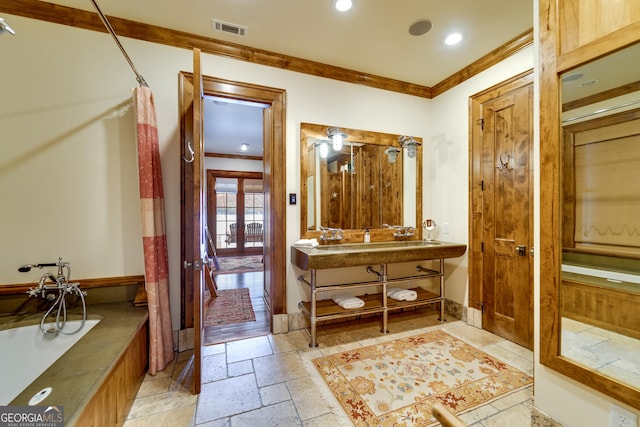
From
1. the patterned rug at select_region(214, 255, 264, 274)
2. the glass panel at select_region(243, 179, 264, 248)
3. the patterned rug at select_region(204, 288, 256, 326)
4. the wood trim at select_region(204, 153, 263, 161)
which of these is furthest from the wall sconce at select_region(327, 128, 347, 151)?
the glass panel at select_region(243, 179, 264, 248)

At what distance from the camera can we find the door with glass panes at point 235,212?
664 centimetres

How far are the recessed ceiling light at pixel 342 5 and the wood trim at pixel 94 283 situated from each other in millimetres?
2820

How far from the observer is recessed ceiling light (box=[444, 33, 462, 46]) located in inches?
92.3

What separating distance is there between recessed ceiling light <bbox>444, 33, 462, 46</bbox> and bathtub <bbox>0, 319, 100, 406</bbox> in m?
3.88

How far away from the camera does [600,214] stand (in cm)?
155

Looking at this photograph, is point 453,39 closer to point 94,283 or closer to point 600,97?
point 600,97

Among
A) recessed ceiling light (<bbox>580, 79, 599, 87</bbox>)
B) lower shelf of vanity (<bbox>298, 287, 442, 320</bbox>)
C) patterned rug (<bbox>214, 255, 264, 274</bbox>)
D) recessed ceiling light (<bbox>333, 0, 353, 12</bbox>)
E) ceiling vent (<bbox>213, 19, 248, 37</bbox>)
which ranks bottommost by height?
patterned rug (<bbox>214, 255, 264, 274</bbox>)

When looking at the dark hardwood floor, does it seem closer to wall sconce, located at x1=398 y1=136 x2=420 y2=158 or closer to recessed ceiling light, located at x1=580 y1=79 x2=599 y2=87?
wall sconce, located at x1=398 y1=136 x2=420 y2=158

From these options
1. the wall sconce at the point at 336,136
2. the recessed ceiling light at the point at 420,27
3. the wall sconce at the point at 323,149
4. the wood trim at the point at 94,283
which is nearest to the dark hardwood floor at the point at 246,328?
the wood trim at the point at 94,283

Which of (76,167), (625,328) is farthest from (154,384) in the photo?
(625,328)

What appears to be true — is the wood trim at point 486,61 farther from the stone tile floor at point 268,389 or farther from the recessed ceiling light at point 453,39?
the stone tile floor at point 268,389

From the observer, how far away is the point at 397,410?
1607mm

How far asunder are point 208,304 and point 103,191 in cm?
198

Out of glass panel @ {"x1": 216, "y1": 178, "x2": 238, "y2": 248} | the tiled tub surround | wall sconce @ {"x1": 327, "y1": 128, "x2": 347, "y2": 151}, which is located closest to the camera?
the tiled tub surround
